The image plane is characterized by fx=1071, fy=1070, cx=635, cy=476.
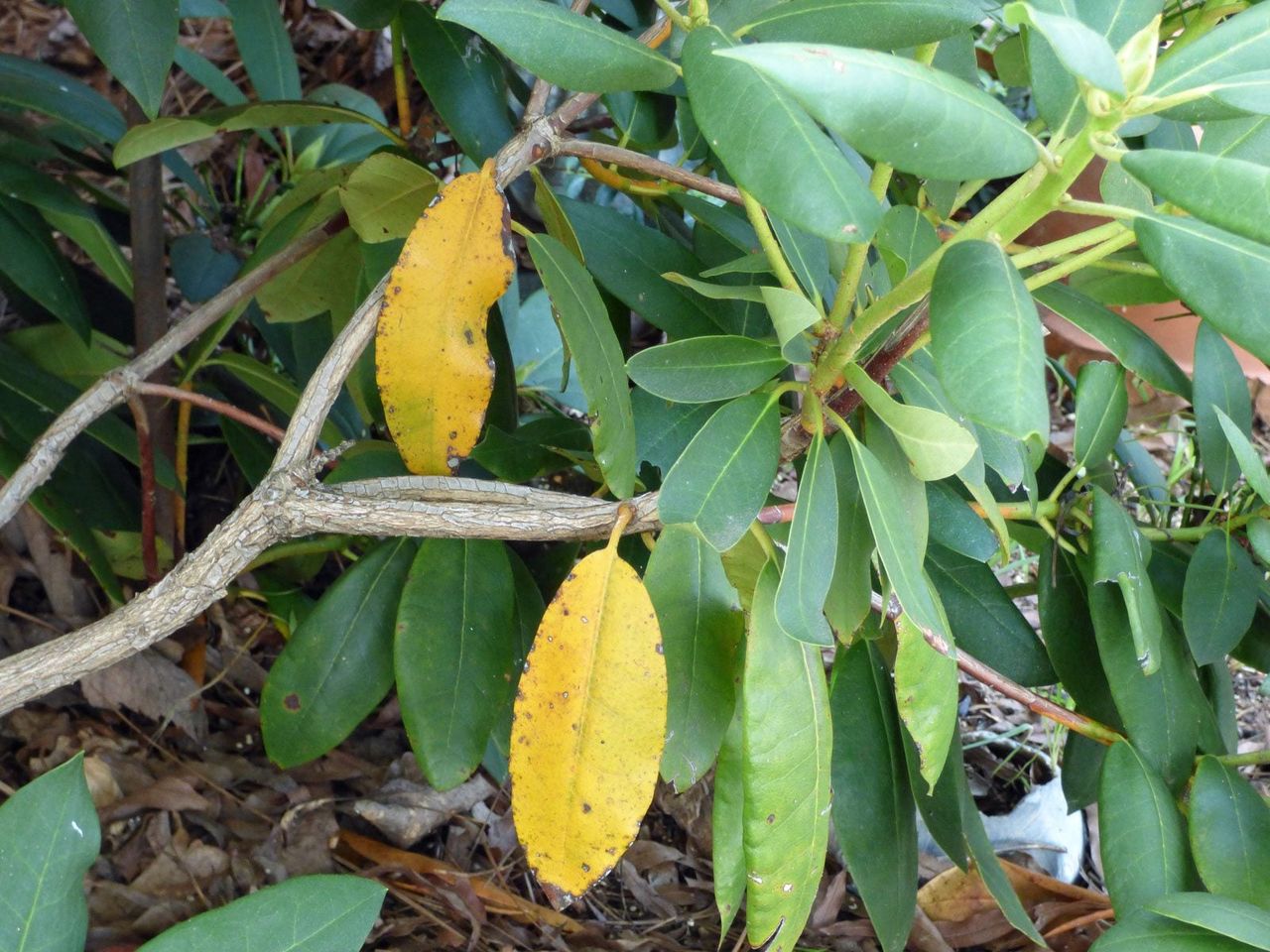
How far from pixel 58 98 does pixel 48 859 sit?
0.85 m

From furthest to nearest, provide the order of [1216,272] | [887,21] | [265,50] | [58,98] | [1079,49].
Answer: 1. [265,50]
2. [58,98]
3. [887,21]
4. [1216,272]
5. [1079,49]

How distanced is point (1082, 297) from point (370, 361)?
0.60m

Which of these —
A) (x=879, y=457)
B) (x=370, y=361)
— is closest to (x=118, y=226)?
(x=370, y=361)

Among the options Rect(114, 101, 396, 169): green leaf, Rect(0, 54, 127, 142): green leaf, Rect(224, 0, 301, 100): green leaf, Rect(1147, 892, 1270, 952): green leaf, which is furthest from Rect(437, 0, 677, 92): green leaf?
Rect(224, 0, 301, 100): green leaf

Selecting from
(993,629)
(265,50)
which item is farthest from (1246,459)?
(265,50)

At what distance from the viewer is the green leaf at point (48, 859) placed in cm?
62

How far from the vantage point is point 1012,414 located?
41cm

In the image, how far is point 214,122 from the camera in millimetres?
867

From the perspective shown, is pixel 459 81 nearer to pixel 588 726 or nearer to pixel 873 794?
pixel 588 726

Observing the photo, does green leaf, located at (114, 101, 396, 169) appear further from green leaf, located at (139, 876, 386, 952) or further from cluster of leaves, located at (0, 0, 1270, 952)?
green leaf, located at (139, 876, 386, 952)

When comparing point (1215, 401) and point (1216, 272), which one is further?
point (1215, 401)

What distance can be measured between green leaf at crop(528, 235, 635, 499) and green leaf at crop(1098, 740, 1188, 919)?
0.44 m

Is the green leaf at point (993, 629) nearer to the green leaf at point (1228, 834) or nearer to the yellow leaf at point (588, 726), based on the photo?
the green leaf at point (1228, 834)

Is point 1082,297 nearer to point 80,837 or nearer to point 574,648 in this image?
point 574,648
